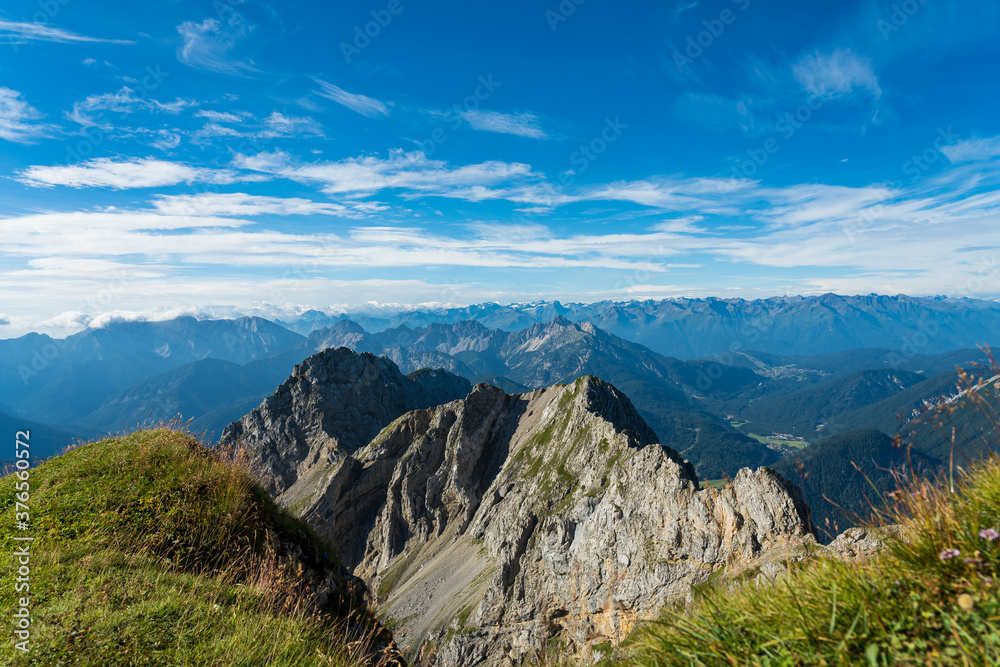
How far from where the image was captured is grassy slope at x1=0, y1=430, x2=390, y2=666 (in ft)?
23.5

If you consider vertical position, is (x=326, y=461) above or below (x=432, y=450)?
below

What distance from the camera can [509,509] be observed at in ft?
278

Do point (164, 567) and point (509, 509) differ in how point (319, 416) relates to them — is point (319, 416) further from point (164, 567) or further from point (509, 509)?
point (164, 567)

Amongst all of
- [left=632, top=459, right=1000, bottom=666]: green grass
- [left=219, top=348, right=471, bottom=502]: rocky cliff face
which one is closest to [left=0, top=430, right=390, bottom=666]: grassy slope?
[left=632, top=459, right=1000, bottom=666]: green grass

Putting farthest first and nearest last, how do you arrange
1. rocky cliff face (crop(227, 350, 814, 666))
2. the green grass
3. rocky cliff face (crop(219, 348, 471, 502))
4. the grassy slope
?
rocky cliff face (crop(219, 348, 471, 502)), rocky cliff face (crop(227, 350, 814, 666)), the grassy slope, the green grass

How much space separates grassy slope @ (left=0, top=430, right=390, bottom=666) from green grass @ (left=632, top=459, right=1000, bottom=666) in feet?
21.3

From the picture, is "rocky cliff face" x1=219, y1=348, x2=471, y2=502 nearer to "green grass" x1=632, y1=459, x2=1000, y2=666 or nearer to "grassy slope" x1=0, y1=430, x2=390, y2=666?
"grassy slope" x1=0, y1=430, x2=390, y2=666

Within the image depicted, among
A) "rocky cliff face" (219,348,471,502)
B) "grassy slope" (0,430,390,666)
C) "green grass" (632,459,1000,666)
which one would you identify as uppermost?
"green grass" (632,459,1000,666)

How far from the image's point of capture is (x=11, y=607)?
770 cm

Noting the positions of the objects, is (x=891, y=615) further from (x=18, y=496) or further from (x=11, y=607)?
(x=18, y=496)

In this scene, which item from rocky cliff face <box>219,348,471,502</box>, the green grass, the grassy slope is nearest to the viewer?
the green grass

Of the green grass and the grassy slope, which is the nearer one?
the green grass

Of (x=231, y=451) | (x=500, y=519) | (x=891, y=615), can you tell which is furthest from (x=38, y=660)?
(x=500, y=519)

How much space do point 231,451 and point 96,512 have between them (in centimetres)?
406
